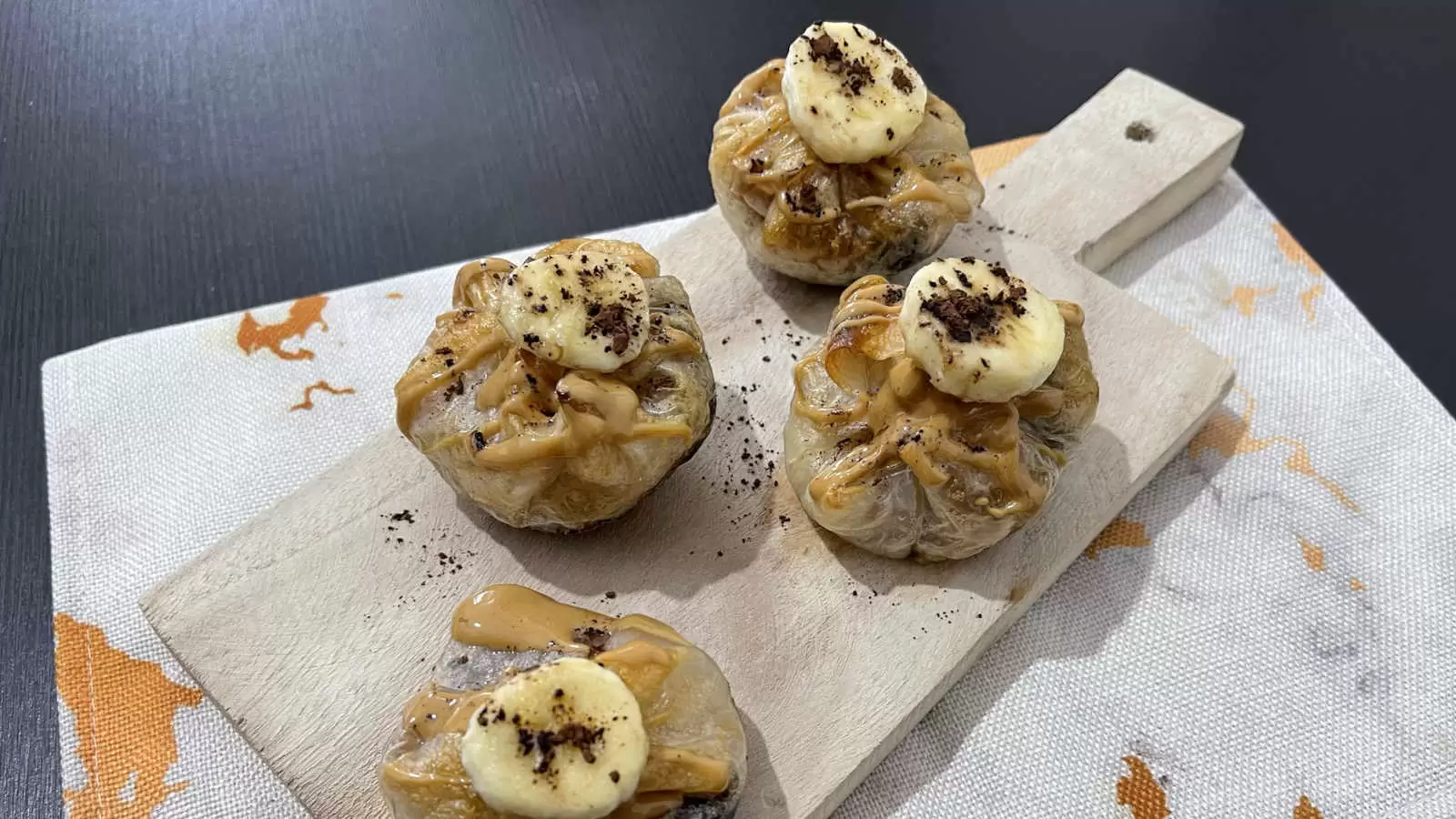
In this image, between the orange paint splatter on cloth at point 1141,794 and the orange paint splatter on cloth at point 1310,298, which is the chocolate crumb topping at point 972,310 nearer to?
the orange paint splatter on cloth at point 1141,794

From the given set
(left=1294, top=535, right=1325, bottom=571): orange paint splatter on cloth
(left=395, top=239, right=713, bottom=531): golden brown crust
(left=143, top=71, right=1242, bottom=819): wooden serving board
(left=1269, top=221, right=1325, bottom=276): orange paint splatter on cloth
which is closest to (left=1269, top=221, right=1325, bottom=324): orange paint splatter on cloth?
(left=1269, top=221, right=1325, bottom=276): orange paint splatter on cloth

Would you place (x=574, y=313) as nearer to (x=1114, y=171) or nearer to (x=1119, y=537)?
(x=1119, y=537)

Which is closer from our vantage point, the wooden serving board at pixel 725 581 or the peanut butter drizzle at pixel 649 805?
the peanut butter drizzle at pixel 649 805

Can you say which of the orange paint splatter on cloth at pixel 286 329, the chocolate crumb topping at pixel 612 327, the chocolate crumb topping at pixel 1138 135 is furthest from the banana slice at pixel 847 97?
the orange paint splatter on cloth at pixel 286 329

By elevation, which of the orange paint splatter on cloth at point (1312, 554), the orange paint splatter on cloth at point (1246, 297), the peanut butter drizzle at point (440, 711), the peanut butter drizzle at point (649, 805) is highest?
the peanut butter drizzle at point (440, 711)

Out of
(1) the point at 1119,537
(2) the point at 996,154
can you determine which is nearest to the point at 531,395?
(1) the point at 1119,537

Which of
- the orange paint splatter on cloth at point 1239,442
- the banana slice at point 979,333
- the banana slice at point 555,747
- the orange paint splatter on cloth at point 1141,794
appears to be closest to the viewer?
the banana slice at point 555,747

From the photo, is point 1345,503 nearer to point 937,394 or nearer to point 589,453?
point 937,394
